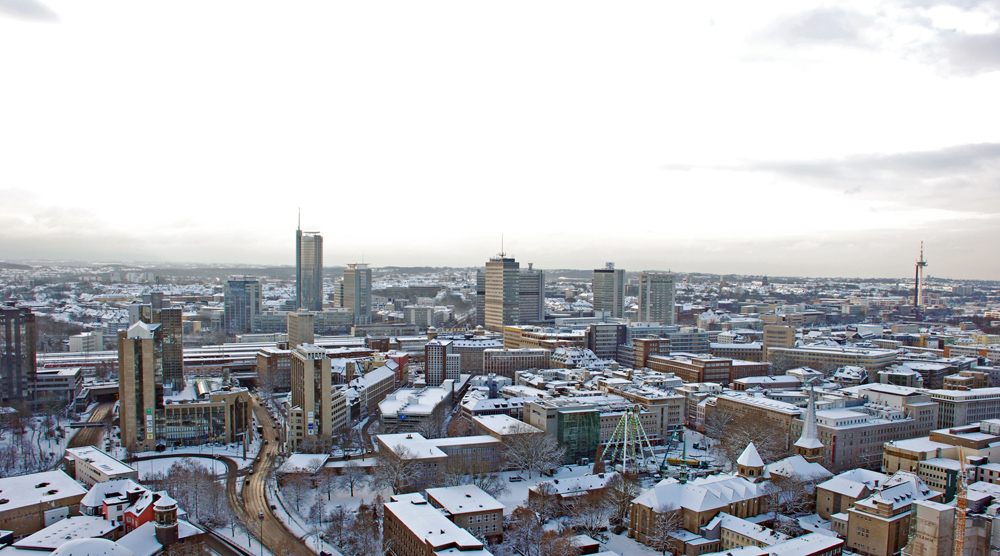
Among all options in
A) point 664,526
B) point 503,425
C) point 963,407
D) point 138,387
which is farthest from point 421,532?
point 963,407

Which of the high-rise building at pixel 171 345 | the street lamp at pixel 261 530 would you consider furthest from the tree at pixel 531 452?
the high-rise building at pixel 171 345

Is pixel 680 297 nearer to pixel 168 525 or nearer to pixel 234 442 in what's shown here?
pixel 234 442

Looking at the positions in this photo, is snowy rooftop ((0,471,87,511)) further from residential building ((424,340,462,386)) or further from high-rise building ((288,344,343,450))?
residential building ((424,340,462,386))

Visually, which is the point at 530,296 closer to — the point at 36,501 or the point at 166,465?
the point at 166,465

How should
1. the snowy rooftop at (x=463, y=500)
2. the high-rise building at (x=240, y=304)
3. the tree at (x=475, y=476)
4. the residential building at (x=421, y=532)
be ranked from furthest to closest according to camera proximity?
the high-rise building at (x=240, y=304)
the tree at (x=475, y=476)
the snowy rooftop at (x=463, y=500)
the residential building at (x=421, y=532)

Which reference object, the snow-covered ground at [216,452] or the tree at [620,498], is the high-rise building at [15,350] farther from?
the tree at [620,498]

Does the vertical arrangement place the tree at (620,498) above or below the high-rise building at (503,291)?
below

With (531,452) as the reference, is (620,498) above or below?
below
